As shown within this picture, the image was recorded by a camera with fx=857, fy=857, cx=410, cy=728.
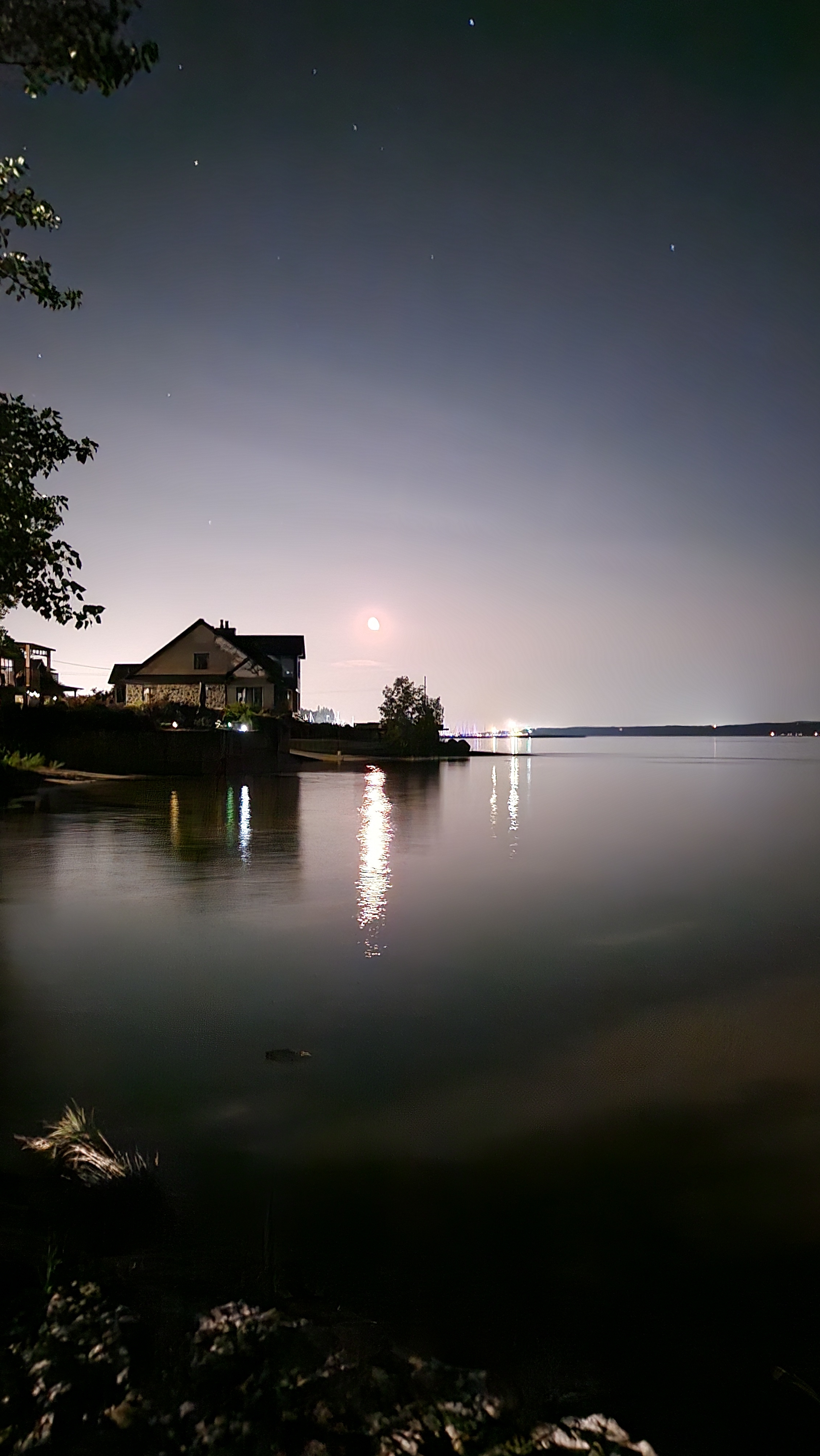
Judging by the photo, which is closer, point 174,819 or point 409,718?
point 174,819

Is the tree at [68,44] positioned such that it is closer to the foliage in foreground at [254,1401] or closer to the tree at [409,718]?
the foliage in foreground at [254,1401]

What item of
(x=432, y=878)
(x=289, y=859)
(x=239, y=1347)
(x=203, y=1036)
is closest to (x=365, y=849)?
(x=289, y=859)

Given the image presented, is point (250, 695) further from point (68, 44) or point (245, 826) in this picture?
point (68, 44)

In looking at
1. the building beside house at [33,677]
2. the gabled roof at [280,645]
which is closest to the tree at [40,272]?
the building beside house at [33,677]

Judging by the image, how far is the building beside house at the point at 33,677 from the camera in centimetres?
5094

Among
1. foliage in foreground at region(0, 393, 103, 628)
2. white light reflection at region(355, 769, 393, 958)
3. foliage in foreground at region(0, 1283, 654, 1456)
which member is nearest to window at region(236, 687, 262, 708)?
white light reflection at region(355, 769, 393, 958)

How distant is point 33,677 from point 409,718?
40775 millimetres

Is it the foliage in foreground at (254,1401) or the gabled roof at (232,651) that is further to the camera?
the gabled roof at (232,651)

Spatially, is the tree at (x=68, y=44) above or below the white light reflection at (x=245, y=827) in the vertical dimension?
above

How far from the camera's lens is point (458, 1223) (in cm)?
385

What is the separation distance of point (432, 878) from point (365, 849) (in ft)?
11.1

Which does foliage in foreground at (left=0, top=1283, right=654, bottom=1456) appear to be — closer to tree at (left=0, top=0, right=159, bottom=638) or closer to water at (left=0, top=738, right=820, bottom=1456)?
water at (left=0, top=738, right=820, bottom=1456)

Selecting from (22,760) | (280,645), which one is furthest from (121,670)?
(22,760)

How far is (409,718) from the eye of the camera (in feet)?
294
